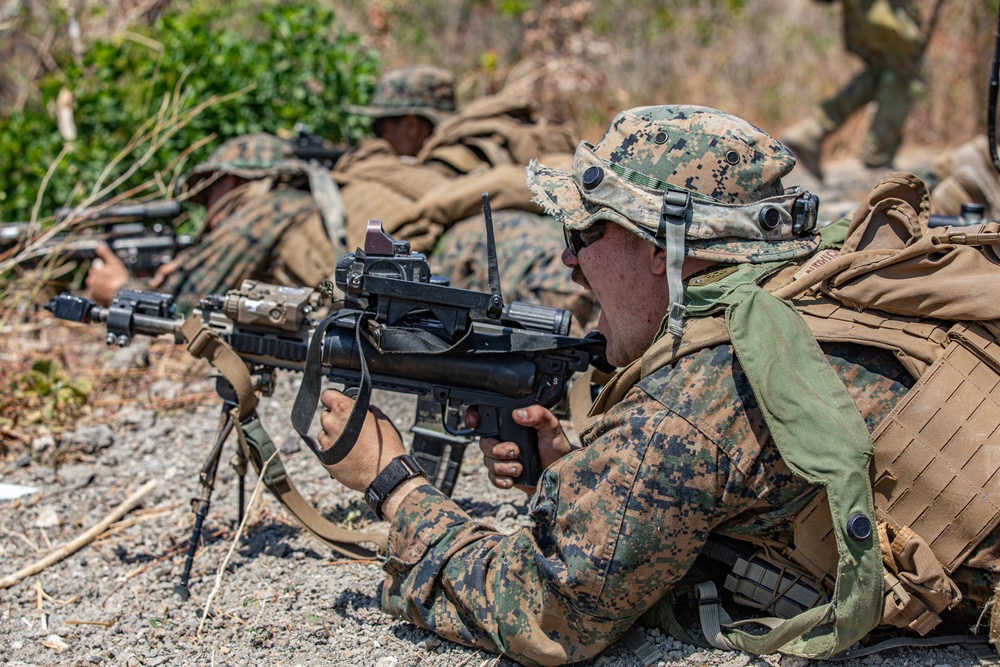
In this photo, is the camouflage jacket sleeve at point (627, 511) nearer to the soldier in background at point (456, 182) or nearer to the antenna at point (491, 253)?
the antenna at point (491, 253)

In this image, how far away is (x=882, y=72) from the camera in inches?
376

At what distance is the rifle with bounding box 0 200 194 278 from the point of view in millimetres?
5551

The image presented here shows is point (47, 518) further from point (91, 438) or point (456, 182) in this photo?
point (456, 182)

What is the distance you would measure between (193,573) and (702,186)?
2308 millimetres

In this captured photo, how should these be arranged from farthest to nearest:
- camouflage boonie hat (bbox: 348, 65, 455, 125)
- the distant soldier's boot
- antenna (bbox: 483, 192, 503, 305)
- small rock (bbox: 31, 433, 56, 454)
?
the distant soldier's boot, camouflage boonie hat (bbox: 348, 65, 455, 125), small rock (bbox: 31, 433, 56, 454), antenna (bbox: 483, 192, 503, 305)

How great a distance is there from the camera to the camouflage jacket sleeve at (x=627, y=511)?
2170 mm

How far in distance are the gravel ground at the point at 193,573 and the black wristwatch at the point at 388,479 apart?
445 mm

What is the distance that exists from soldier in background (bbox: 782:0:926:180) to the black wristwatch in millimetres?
7483

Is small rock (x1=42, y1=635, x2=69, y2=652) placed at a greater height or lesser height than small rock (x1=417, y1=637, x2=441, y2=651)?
lesser

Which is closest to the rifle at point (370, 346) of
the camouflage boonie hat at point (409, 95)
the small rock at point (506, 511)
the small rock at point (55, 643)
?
the small rock at point (55, 643)

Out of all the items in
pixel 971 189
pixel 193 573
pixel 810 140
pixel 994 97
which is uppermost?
pixel 810 140

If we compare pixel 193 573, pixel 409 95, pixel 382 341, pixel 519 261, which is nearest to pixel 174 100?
pixel 409 95


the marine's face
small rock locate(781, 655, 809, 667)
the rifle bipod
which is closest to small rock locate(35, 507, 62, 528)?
the rifle bipod

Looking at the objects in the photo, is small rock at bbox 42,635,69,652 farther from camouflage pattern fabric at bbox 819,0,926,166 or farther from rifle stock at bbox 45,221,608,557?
camouflage pattern fabric at bbox 819,0,926,166
